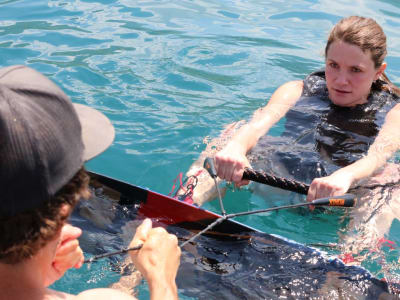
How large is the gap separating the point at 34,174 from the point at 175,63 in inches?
164

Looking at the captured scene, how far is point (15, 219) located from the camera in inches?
44.9

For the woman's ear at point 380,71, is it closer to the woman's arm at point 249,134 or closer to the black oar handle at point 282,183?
the woman's arm at point 249,134

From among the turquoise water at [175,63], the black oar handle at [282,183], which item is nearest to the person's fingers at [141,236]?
the turquoise water at [175,63]

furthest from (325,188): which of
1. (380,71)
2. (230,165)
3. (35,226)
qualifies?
(35,226)

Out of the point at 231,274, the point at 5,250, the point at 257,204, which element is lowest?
the point at 257,204

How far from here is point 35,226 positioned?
1.18 metres

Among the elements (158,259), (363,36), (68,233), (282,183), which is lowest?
(282,183)

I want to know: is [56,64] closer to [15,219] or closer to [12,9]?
[12,9]

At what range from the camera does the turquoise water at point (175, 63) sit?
12.0ft

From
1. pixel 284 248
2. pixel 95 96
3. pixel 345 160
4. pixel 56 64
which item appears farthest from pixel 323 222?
pixel 56 64

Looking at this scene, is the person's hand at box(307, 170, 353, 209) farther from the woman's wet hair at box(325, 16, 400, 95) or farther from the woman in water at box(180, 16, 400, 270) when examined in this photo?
the woman's wet hair at box(325, 16, 400, 95)

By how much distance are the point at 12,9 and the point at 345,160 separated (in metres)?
4.59

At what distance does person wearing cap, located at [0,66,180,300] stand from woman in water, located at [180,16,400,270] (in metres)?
1.75

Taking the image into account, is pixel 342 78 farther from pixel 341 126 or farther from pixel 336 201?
pixel 336 201
